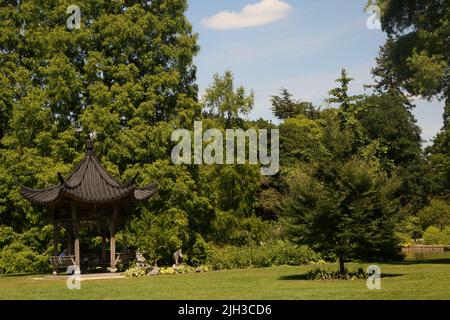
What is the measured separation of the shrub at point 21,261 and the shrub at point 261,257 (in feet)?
27.8

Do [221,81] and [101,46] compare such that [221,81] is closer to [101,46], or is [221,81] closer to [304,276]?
[101,46]

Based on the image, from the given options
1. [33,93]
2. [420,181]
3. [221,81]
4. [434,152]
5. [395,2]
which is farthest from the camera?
[434,152]

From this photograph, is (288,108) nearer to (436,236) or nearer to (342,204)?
(436,236)

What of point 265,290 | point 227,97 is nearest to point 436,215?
point 227,97

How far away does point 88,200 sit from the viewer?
2530 cm

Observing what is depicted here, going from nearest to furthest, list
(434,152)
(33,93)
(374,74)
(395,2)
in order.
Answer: (395,2)
(33,93)
(434,152)
(374,74)

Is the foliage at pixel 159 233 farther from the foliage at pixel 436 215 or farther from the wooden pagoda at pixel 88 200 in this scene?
the foliage at pixel 436 215

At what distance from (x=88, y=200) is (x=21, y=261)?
9.06m

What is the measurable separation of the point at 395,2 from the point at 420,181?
100 ft

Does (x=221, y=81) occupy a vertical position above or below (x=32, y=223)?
above

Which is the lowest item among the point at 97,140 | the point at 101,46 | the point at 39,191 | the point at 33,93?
the point at 39,191

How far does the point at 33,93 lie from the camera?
33969mm

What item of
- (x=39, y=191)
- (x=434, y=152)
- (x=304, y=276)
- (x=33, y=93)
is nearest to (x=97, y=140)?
(x=33, y=93)

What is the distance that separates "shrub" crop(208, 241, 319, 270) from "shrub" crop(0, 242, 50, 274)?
8468 millimetres
